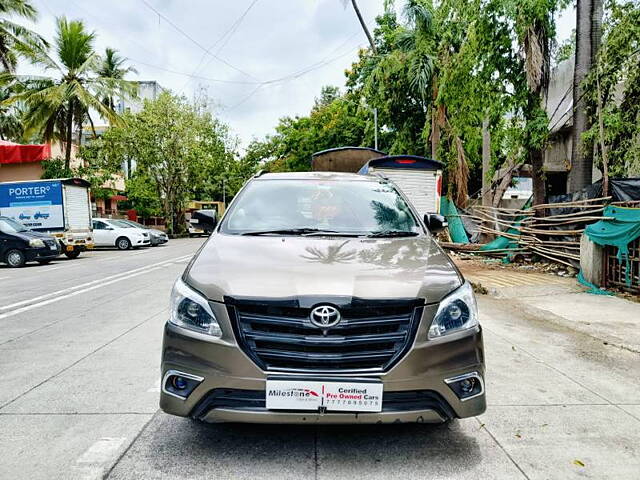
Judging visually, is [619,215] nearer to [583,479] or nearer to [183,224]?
[583,479]

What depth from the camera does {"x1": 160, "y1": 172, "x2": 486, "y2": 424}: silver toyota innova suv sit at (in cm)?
254

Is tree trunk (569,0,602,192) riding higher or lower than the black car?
higher

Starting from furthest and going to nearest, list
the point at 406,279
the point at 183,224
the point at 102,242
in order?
the point at 183,224 < the point at 102,242 < the point at 406,279

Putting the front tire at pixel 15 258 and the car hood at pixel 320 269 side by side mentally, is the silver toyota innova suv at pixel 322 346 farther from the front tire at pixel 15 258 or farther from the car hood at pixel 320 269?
the front tire at pixel 15 258

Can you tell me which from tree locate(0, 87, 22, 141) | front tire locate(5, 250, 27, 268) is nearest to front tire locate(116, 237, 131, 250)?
front tire locate(5, 250, 27, 268)

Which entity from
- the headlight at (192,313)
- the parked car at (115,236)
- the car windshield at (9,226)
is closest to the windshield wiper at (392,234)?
the headlight at (192,313)

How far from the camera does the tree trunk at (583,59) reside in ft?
35.5

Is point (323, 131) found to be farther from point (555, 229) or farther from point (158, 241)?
point (555, 229)

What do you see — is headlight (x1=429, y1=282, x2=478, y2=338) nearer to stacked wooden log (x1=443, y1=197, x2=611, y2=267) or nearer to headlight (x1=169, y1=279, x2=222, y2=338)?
headlight (x1=169, y1=279, x2=222, y2=338)

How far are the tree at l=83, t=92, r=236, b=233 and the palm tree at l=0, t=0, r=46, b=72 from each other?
19.0 ft

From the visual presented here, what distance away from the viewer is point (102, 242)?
23.4m

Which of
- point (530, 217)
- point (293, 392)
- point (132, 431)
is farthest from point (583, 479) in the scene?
point (530, 217)

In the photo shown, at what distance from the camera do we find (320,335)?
257 cm

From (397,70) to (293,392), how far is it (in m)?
18.0
